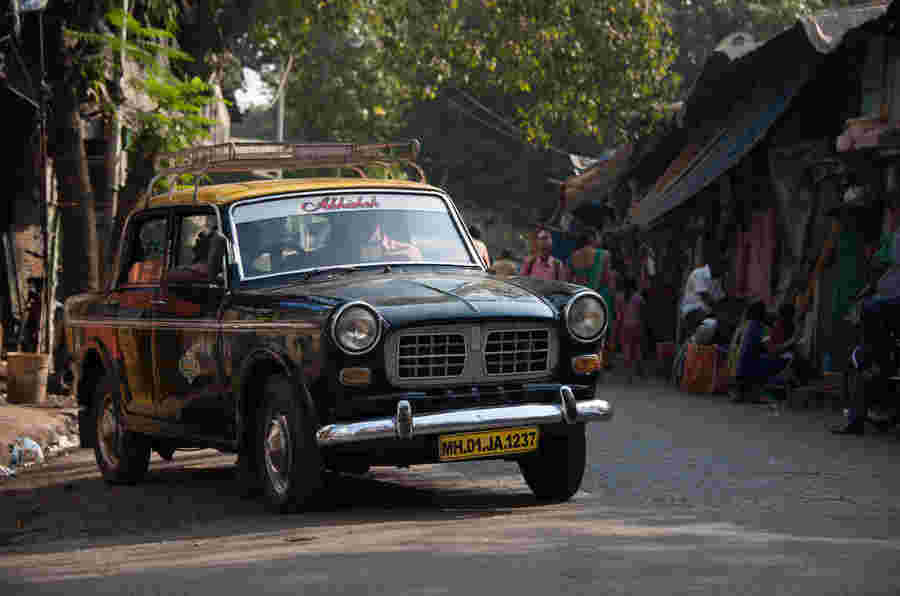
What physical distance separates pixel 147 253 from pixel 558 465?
11.0 feet

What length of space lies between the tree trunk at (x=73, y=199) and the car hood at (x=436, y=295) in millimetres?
9177

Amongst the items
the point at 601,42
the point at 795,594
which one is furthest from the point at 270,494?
the point at 601,42

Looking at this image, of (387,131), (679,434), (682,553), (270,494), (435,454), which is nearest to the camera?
(682,553)

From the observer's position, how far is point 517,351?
23.3ft

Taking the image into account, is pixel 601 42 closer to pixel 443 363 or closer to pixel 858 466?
pixel 858 466

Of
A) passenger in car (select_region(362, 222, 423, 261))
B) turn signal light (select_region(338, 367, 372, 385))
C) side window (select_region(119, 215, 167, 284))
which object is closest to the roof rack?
side window (select_region(119, 215, 167, 284))

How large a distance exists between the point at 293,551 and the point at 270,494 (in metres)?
1.38

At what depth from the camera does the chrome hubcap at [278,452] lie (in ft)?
23.1

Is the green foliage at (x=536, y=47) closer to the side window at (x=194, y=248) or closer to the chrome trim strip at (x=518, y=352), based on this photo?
the side window at (x=194, y=248)

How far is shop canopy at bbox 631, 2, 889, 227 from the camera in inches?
634

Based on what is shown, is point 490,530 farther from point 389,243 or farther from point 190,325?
point 190,325

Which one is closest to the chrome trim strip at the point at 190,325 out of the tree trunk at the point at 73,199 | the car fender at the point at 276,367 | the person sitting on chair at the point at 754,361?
the car fender at the point at 276,367

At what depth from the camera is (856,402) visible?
38.1ft

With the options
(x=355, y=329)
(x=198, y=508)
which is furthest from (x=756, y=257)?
(x=355, y=329)
